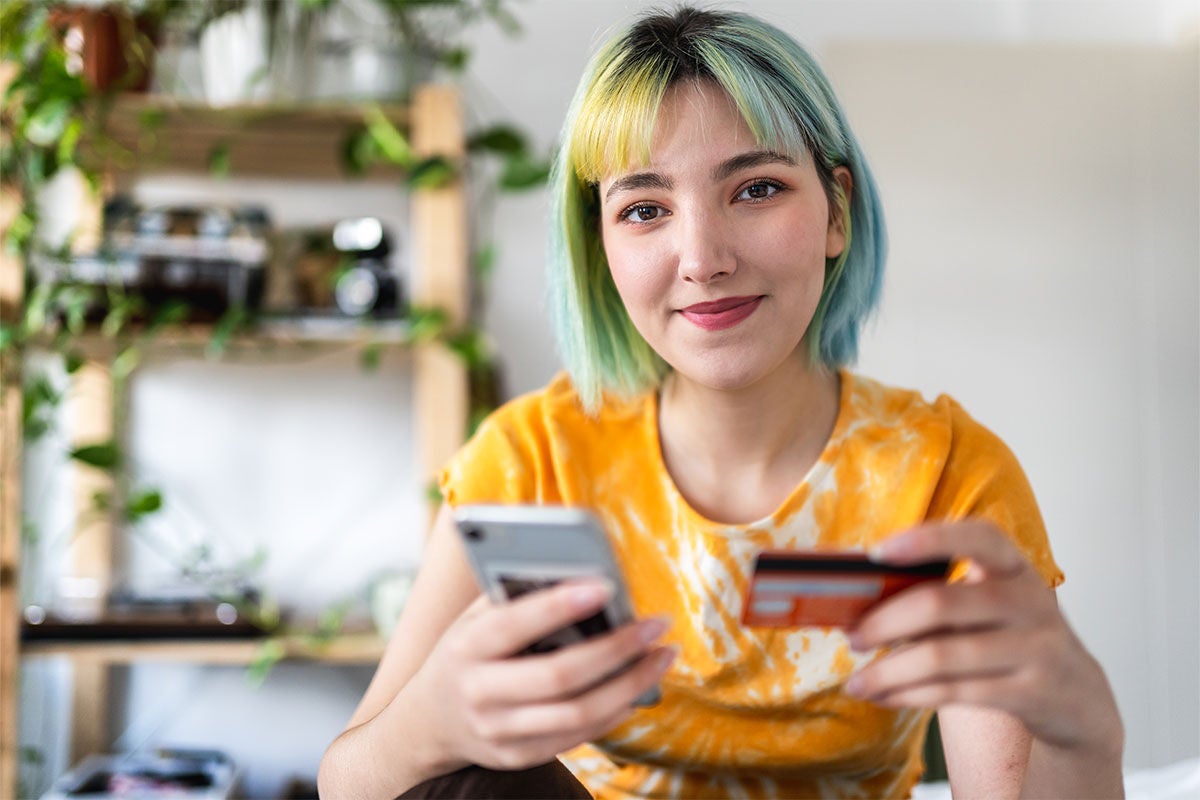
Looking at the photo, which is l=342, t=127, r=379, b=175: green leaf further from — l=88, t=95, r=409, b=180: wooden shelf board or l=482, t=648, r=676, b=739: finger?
l=482, t=648, r=676, b=739: finger

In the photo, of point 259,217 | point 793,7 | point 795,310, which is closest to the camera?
point 795,310

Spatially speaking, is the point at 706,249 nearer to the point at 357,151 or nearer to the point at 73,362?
the point at 357,151

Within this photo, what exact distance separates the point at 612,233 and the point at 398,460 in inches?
48.6

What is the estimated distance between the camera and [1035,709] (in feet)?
2.22

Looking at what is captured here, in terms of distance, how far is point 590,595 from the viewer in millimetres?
625

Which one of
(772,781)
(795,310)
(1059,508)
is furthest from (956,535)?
(1059,508)

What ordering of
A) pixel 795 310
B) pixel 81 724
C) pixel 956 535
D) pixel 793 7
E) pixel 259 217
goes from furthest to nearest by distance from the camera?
pixel 793 7 < pixel 81 724 < pixel 259 217 < pixel 795 310 < pixel 956 535

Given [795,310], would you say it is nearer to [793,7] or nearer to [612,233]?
[612,233]

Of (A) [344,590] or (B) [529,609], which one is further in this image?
(A) [344,590]

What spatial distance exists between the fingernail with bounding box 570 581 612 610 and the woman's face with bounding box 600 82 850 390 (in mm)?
352

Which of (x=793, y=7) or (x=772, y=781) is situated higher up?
(x=793, y=7)

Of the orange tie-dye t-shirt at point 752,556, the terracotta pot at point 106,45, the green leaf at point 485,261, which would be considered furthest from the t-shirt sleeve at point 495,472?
the terracotta pot at point 106,45

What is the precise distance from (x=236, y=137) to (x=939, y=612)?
160 cm

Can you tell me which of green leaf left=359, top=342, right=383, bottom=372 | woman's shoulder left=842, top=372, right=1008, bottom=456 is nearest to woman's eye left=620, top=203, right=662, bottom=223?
woman's shoulder left=842, top=372, right=1008, bottom=456
